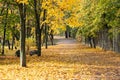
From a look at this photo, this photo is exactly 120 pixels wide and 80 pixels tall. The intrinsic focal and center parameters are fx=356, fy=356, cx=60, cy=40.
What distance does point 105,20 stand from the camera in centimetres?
3428

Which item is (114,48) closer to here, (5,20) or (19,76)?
(5,20)

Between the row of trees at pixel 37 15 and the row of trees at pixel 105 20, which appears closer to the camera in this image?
the row of trees at pixel 37 15

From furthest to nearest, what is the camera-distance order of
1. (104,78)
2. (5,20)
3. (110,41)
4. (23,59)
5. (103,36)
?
1. (103,36)
2. (110,41)
3. (5,20)
4. (23,59)
5. (104,78)

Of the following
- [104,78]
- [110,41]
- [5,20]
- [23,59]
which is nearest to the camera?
[104,78]

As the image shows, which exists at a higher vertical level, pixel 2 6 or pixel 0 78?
pixel 2 6

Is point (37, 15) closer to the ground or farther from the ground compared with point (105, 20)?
farther from the ground

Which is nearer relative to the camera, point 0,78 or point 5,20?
point 0,78

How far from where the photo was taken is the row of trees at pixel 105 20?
2998 cm

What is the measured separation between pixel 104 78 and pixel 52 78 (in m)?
2.24

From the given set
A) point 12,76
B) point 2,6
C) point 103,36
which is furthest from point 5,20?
point 12,76

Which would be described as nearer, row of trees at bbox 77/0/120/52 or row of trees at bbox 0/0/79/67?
→ row of trees at bbox 0/0/79/67

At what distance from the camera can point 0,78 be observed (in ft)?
50.5

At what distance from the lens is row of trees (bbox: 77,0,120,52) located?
98.4ft

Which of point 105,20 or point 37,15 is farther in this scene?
point 105,20
